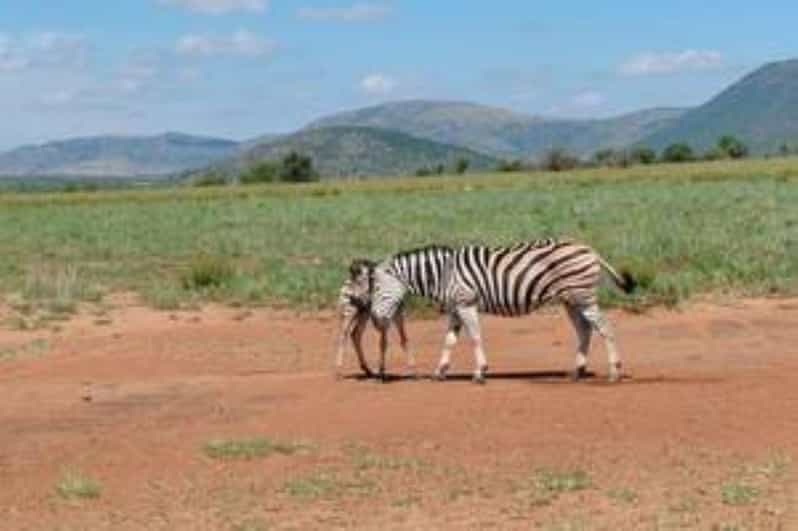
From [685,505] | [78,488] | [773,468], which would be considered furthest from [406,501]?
[773,468]

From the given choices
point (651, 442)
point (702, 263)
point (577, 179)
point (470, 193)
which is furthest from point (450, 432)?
point (577, 179)

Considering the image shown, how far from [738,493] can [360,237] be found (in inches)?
1233

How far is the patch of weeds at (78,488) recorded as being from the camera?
37.7ft

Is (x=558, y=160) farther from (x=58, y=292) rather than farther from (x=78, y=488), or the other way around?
(x=78, y=488)

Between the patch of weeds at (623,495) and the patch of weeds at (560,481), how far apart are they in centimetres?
28

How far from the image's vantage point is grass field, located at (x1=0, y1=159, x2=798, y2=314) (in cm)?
2667

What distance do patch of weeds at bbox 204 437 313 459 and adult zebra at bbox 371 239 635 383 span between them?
357cm

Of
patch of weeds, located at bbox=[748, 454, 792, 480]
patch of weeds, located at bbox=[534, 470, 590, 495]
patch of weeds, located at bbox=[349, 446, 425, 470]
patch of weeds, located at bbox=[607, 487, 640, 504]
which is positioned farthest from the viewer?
patch of weeds, located at bbox=[349, 446, 425, 470]

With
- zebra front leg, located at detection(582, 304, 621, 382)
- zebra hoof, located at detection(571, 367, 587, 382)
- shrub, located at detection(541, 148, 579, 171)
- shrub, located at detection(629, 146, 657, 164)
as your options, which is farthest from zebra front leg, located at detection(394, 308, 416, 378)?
shrub, located at detection(629, 146, 657, 164)

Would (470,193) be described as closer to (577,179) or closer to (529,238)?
(577,179)

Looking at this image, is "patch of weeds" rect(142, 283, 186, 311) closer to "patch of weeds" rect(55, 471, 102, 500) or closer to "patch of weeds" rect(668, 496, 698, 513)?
"patch of weeds" rect(55, 471, 102, 500)

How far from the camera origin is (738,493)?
35.0 feet

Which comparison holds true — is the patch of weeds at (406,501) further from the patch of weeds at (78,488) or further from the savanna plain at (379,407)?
the patch of weeds at (78,488)

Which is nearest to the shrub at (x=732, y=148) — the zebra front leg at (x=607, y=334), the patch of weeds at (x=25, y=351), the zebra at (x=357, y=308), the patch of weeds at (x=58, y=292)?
the patch of weeds at (x=58, y=292)
